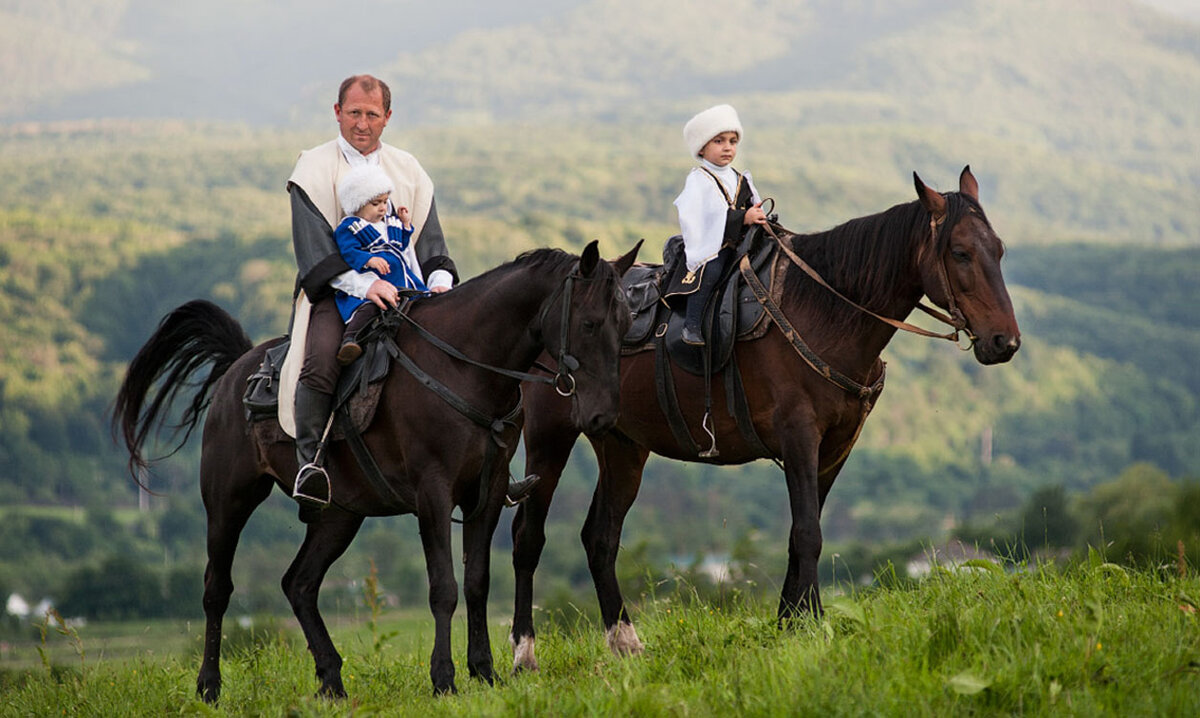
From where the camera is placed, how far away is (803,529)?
7477 mm

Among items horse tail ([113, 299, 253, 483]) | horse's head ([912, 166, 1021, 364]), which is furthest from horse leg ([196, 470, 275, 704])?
horse's head ([912, 166, 1021, 364])

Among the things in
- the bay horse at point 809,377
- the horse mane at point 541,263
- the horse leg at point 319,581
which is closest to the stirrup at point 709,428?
the bay horse at point 809,377

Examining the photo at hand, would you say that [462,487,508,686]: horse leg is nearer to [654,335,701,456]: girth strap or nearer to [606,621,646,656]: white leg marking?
[606,621,646,656]: white leg marking

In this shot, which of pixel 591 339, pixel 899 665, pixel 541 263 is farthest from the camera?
pixel 541 263

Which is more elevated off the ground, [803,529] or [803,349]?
[803,349]

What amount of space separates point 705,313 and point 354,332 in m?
2.33

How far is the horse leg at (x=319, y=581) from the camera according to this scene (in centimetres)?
816

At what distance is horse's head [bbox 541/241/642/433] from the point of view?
6.75 metres

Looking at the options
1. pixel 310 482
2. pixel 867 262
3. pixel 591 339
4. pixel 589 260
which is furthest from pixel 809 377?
pixel 310 482

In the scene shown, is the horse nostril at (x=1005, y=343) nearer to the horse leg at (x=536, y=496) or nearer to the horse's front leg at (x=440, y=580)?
the horse leg at (x=536, y=496)

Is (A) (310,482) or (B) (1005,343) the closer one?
(B) (1005,343)

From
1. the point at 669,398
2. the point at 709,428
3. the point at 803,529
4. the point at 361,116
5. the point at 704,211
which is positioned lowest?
the point at 803,529

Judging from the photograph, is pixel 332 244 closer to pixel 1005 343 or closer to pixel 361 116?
pixel 361 116

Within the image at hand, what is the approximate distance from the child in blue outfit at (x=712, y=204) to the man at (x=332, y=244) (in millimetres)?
1630
